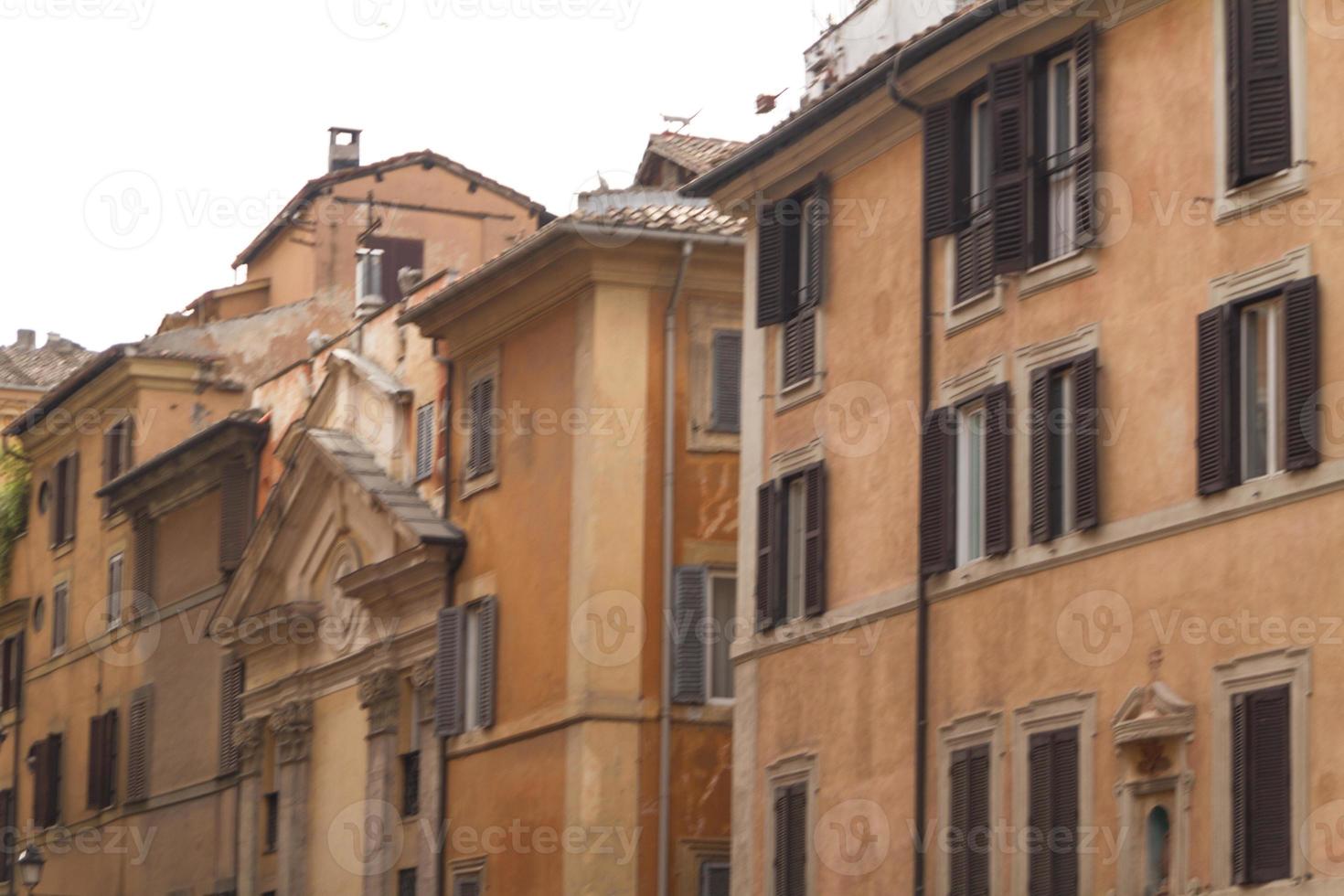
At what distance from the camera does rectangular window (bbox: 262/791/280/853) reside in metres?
43.8

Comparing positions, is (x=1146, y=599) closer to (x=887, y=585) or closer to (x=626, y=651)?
(x=887, y=585)

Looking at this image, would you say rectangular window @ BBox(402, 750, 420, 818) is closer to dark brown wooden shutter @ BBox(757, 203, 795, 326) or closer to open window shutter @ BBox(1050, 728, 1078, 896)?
dark brown wooden shutter @ BBox(757, 203, 795, 326)

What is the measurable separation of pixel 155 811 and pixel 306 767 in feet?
24.5

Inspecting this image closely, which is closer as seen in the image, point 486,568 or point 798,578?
point 798,578

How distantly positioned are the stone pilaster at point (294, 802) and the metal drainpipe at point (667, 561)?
9.82m

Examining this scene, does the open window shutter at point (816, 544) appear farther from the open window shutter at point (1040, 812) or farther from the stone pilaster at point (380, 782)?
the stone pilaster at point (380, 782)

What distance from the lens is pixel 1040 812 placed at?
2428cm

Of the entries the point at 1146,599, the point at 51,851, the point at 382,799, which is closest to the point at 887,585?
the point at 1146,599

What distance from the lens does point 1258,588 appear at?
70.9 ft

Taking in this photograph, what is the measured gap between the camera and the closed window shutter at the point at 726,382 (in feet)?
114

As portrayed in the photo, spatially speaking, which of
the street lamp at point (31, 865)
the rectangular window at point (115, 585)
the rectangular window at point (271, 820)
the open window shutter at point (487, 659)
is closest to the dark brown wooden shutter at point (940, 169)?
the open window shutter at point (487, 659)

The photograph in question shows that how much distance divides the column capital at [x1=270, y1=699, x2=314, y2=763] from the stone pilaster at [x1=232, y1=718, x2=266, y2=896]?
1316 millimetres

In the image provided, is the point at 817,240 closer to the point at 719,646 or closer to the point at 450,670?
the point at 719,646

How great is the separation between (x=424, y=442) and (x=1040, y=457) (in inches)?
617
